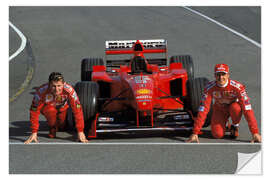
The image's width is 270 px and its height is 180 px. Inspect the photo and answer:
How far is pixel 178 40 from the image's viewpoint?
18641 mm

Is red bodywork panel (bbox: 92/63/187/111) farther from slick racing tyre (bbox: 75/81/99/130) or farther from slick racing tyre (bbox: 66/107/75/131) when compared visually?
slick racing tyre (bbox: 66/107/75/131)

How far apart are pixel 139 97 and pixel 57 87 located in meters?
1.50

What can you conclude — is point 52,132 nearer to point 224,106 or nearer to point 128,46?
point 224,106

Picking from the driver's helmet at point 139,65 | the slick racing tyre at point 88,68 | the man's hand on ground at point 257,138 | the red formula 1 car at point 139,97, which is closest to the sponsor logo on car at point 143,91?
the red formula 1 car at point 139,97

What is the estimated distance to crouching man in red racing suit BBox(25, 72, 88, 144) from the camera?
314 inches

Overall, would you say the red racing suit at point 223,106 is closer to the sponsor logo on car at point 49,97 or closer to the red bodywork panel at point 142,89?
the red bodywork panel at point 142,89

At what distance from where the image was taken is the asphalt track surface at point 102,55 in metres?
7.06

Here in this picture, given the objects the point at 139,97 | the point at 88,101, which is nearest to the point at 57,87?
the point at 88,101

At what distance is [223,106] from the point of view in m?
8.32

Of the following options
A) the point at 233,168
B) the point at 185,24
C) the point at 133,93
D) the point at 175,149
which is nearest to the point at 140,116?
the point at 133,93

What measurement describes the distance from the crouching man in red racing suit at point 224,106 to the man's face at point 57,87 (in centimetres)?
239

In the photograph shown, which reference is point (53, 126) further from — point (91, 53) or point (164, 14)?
point (164, 14)

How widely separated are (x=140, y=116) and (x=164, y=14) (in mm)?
16077

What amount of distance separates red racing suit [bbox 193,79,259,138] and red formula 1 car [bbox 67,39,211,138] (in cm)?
38
